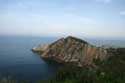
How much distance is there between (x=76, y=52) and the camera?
6975 centimetres

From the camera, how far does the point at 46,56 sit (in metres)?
71.6

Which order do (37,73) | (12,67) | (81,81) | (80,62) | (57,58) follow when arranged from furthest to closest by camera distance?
(57,58) < (80,62) < (12,67) < (37,73) < (81,81)

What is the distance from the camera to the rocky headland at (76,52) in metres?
62.7

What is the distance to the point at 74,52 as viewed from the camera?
70188 mm

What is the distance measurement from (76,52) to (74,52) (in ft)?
2.46

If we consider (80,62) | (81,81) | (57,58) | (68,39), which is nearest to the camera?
(81,81)

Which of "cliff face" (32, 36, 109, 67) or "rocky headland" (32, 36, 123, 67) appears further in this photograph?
"cliff face" (32, 36, 109, 67)

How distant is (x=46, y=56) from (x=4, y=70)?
26.0 m

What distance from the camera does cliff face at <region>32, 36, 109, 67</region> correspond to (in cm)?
6349

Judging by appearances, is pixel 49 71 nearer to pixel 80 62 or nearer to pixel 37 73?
pixel 37 73

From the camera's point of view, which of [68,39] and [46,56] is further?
[68,39]

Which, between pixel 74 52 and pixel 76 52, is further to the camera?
pixel 74 52

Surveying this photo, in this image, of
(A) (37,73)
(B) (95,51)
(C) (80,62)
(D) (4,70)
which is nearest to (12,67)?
(D) (4,70)

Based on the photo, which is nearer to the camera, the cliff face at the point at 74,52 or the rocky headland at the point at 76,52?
the rocky headland at the point at 76,52
